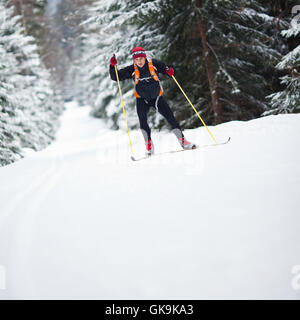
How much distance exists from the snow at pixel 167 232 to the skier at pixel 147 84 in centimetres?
143

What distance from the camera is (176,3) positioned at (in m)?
8.05

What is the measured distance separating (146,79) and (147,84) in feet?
0.34

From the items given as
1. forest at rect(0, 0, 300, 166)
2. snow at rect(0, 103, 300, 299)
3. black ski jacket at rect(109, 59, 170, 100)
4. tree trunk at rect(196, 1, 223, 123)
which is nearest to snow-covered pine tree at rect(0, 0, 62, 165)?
forest at rect(0, 0, 300, 166)

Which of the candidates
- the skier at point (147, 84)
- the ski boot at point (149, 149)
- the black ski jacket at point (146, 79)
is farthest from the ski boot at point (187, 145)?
the black ski jacket at point (146, 79)

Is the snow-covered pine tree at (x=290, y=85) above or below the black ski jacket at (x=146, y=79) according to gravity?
below

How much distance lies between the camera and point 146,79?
5316 millimetres

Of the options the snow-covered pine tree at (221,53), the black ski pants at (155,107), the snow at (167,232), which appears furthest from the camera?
the snow-covered pine tree at (221,53)

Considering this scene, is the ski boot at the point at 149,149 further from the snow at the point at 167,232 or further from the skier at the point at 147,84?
the snow at the point at 167,232

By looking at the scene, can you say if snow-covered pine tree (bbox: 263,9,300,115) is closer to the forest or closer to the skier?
the forest

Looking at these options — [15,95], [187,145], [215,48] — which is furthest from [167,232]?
[15,95]

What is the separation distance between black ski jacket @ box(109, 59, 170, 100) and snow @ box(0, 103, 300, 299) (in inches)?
78.2

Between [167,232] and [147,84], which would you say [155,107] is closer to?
[147,84]

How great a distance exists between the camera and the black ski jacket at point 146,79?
5.31 metres

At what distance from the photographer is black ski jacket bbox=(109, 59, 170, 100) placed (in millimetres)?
5309
